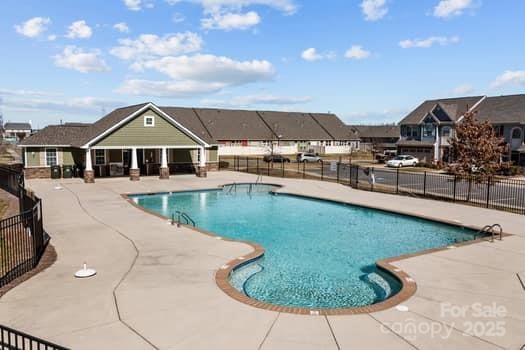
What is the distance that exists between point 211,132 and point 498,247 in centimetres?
5236

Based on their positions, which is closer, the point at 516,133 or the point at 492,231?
the point at 492,231

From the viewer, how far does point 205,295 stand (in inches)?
337

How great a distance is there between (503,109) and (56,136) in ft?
160

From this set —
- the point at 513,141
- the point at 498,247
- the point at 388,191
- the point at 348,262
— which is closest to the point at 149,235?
the point at 348,262

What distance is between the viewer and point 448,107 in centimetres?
4862

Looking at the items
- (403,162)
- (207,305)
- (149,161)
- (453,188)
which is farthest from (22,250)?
(403,162)

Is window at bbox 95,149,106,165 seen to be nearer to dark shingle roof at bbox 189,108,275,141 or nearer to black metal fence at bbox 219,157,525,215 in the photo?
black metal fence at bbox 219,157,525,215

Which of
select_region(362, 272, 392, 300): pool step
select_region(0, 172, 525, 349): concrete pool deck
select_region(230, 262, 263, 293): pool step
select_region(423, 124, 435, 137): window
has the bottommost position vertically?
select_region(362, 272, 392, 300): pool step

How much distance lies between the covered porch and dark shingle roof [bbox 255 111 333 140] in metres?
30.2

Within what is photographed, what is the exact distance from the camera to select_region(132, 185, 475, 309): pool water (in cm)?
1018

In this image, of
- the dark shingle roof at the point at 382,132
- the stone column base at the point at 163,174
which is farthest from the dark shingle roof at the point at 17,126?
the stone column base at the point at 163,174

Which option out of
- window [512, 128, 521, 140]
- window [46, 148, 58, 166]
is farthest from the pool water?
window [512, 128, 521, 140]

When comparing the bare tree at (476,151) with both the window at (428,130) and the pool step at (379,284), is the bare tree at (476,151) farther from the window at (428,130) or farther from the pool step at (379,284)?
the window at (428,130)

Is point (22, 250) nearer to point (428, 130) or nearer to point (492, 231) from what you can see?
point (492, 231)
